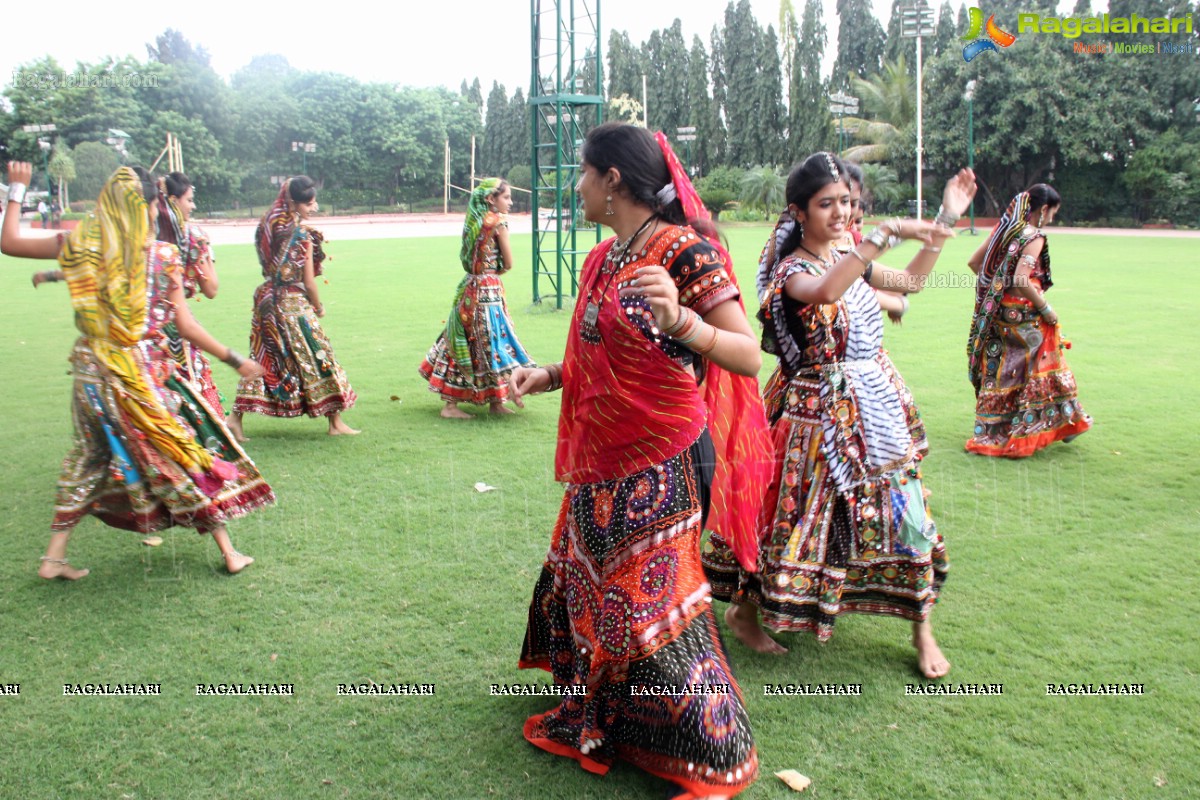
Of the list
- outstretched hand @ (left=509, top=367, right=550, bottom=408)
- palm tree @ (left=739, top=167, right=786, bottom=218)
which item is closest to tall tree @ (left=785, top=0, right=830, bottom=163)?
palm tree @ (left=739, top=167, right=786, bottom=218)

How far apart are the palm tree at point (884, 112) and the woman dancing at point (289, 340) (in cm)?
2993

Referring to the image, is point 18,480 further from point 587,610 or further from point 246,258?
point 246,258

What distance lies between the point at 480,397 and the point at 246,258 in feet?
54.5

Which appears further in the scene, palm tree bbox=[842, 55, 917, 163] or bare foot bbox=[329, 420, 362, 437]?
palm tree bbox=[842, 55, 917, 163]

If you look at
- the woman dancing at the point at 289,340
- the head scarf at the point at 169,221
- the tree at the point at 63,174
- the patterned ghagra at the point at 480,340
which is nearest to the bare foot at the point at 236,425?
the woman dancing at the point at 289,340

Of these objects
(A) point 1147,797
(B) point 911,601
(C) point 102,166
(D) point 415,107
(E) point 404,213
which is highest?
(D) point 415,107

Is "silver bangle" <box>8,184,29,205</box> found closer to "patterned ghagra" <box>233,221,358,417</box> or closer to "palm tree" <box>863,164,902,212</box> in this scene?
"patterned ghagra" <box>233,221,358,417</box>

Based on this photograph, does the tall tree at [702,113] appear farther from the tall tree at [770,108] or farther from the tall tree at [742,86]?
the tall tree at [770,108]

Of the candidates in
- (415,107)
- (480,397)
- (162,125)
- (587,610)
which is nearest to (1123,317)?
(480,397)

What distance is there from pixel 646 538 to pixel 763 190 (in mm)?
35239

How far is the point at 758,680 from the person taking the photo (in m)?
3.28

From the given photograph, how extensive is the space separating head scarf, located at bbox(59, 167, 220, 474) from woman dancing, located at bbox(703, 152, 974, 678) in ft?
8.43

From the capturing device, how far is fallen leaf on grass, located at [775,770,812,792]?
2668 mm

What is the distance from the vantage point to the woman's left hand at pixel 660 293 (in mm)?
2172
